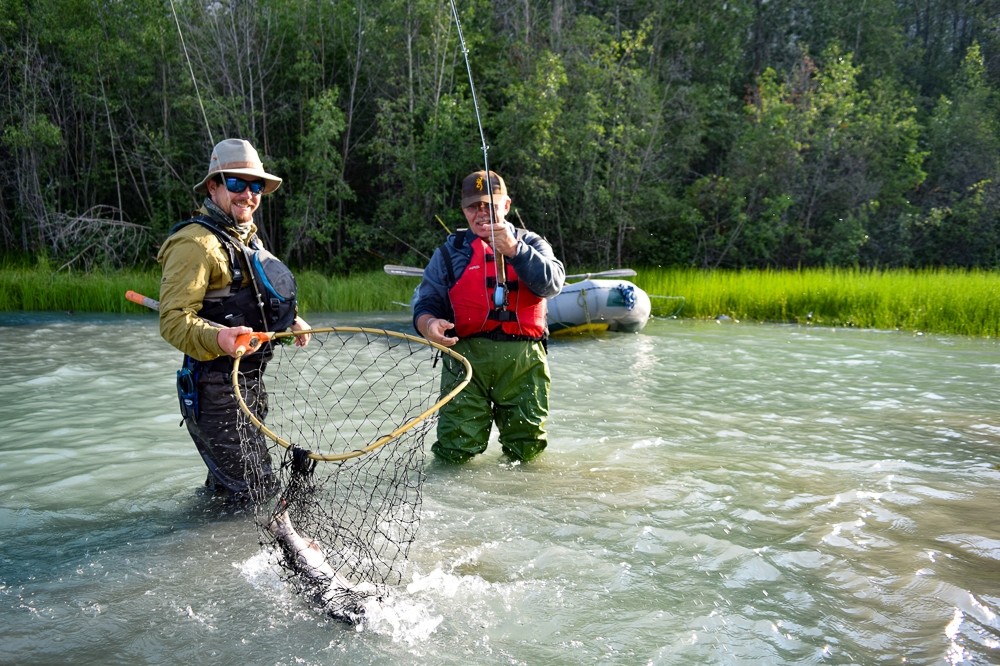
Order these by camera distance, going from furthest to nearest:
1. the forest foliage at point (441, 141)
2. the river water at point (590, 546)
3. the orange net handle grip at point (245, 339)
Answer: the forest foliage at point (441, 141)
the orange net handle grip at point (245, 339)
the river water at point (590, 546)

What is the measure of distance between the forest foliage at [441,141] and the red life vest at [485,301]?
13899 millimetres

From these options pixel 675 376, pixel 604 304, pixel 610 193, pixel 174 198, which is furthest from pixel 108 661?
pixel 174 198

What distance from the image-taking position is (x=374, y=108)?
71.1 ft

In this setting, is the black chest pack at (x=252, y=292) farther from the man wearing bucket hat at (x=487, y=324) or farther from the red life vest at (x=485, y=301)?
the red life vest at (x=485, y=301)

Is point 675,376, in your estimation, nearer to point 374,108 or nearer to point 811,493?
point 811,493

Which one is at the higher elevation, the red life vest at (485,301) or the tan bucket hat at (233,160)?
the tan bucket hat at (233,160)

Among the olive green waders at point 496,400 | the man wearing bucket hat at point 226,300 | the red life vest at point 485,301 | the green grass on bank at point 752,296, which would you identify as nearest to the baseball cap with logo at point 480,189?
the red life vest at point 485,301

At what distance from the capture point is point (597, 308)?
12.2 metres

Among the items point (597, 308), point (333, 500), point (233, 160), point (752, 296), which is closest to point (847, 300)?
point (752, 296)

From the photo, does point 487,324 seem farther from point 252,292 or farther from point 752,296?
point 752,296

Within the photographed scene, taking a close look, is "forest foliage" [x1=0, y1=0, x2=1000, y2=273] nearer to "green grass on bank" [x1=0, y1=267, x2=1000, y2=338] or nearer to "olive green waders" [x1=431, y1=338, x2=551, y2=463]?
"green grass on bank" [x1=0, y1=267, x2=1000, y2=338]

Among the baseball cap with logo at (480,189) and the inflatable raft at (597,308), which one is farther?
the inflatable raft at (597,308)

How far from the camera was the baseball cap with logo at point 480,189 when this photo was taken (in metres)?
4.72

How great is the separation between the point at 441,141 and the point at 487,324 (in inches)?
594
